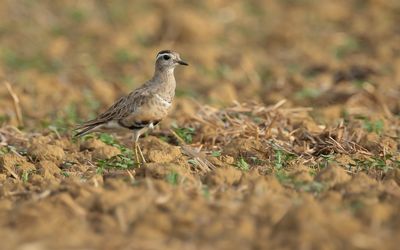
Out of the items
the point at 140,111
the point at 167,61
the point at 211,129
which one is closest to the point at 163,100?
the point at 140,111

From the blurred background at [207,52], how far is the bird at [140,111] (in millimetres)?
1837

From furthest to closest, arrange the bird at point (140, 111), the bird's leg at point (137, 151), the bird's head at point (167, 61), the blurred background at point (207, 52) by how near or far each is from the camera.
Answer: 1. the blurred background at point (207, 52)
2. the bird's head at point (167, 61)
3. the bird at point (140, 111)
4. the bird's leg at point (137, 151)

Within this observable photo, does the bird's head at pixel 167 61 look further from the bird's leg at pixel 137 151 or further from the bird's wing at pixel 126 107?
the bird's leg at pixel 137 151

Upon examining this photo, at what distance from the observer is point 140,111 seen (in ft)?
30.0

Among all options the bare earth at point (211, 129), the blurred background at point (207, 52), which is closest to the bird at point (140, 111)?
the bare earth at point (211, 129)

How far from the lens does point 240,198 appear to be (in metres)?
6.88

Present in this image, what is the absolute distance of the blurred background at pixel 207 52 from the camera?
504 inches

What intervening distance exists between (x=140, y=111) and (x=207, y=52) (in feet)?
23.6

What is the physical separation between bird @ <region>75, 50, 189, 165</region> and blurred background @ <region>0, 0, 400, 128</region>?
184cm

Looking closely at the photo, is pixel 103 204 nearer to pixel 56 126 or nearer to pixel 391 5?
pixel 56 126

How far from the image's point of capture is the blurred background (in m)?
12.8

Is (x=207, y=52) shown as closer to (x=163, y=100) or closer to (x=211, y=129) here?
(x=211, y=129)

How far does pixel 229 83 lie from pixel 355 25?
197 inches

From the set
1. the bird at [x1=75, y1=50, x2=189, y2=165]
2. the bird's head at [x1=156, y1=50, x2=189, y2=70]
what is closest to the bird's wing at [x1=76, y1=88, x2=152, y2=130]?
the bird at [x1=75, y1=50, x2=189, y2=165]
